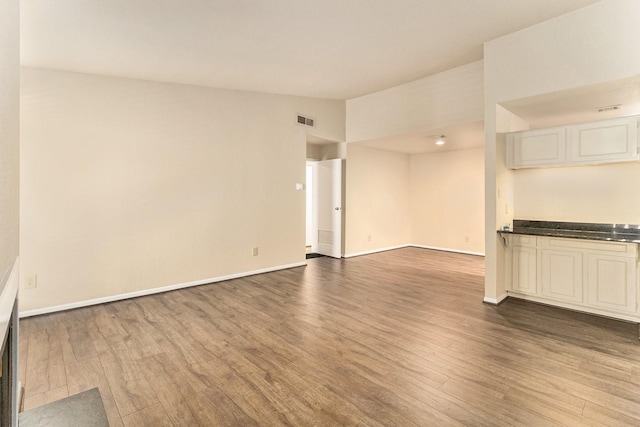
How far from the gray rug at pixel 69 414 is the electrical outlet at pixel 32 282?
2129 mm

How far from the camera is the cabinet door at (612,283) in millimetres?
3152

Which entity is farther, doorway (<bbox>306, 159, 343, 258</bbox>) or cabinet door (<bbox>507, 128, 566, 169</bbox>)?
doorway (<bbox>306, 159, 343, 258</bbox>)

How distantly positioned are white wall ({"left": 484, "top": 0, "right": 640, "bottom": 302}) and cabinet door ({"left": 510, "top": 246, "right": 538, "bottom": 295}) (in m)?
0.19

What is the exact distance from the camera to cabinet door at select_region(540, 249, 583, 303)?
3449 millimetres

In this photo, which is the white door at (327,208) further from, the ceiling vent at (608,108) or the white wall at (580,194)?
the ceiling vent at (608,108)

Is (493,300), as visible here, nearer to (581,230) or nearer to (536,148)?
(581,230)

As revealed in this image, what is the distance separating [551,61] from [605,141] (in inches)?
39.3

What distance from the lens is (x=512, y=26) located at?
3295mm

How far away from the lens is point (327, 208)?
6.73 meters

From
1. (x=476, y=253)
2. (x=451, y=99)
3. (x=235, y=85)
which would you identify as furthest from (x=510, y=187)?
(x=235, y=85)

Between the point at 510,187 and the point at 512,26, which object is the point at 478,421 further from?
the point at 512,26

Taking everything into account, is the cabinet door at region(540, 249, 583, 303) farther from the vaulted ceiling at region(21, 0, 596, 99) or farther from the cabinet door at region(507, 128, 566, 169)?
the vaulted ceiling at region(21, 0, 596, 99)

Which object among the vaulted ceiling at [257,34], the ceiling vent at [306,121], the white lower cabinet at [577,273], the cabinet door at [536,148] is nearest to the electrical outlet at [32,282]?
the vaulted ceiling at [257,34]

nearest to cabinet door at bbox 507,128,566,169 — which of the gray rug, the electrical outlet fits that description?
the gray rug
